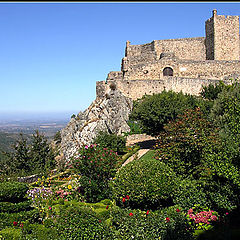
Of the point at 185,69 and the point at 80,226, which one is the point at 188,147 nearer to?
the point at 80,226

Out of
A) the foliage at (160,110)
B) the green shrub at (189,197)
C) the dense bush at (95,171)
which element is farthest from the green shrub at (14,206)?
the foliage at (160,110)

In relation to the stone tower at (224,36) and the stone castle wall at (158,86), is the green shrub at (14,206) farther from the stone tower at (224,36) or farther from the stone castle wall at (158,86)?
the stone tower at (224,36)

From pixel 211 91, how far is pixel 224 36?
8686 mm

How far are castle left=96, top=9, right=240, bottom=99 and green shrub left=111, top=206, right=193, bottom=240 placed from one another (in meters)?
22.1

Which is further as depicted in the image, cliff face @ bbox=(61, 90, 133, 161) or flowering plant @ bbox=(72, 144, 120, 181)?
cliff face @ bbox=(61, 90, 133, 161)

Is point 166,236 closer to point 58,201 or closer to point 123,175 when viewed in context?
point 123,175

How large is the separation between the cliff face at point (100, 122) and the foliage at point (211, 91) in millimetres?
Answer: 7424

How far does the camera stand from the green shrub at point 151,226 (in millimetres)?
7500

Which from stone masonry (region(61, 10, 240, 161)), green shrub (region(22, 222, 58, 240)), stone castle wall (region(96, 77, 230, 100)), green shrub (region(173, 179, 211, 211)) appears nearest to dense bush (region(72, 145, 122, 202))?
green shrub (region(173, 179, 211, 211))

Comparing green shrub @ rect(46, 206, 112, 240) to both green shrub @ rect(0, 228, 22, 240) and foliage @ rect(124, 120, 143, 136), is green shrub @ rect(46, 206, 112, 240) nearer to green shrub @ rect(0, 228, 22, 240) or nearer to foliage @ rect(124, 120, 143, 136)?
green shrub @ rect(0, 228, 22, 240)

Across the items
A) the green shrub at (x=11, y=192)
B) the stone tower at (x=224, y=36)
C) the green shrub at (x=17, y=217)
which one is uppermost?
the stone tower at (x=224, y=36)

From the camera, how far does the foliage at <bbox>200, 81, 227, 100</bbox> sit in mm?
26469

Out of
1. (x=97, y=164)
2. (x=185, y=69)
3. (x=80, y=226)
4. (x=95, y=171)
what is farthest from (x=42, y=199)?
(x=185, y=69)

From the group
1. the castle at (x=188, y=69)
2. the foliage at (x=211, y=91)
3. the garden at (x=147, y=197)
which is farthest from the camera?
the castle at (x=188, y=69)
